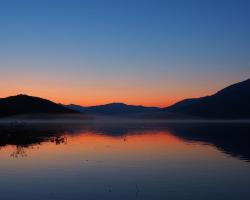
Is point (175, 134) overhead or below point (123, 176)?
overhead

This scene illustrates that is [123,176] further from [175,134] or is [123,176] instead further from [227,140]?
[175,134]

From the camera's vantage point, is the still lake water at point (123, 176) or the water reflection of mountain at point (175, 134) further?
the water reflection of mountain at point (175, 134)

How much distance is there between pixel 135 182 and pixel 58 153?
25139mm

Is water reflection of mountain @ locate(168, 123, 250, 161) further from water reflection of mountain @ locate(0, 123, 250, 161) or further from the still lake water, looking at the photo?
the still lake water

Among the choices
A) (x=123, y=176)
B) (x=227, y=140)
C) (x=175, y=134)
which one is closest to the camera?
(x=123, y=176)

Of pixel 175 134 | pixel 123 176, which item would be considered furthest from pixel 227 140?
pixel 123 176

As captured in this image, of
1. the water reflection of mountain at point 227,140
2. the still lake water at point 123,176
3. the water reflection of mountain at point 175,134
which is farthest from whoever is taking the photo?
the water reflection of mountain at point 175,134

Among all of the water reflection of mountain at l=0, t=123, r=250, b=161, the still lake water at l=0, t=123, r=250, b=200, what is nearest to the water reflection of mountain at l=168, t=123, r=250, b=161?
the water reflection of mountain at l=0, t=123, r=250, b=161

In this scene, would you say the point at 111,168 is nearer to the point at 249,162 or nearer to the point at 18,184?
the point at 18,184

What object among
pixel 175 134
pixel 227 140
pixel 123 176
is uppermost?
pixel 175 134

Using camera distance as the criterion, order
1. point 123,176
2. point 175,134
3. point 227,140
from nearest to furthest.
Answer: point 123,176 → point 227,140 → point 175,134

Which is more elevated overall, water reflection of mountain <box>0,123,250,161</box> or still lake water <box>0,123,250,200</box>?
water reflection of mountain <box>0,123,250,161</box>

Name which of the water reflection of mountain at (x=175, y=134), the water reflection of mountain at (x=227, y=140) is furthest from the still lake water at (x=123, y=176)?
the water reflection of mountain at (x=175, y=134)

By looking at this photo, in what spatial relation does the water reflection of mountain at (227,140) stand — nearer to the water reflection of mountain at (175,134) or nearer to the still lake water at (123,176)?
the water reflection of mountain at (175,134)
